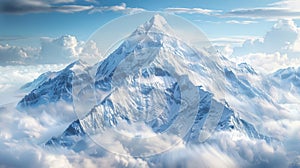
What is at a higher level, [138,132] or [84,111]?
[84,111]

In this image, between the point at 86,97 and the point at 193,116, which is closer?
the point at 193,116

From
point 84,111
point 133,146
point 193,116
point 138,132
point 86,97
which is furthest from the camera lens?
point 138,132

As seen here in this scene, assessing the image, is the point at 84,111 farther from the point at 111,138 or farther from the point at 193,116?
the point at 193,116

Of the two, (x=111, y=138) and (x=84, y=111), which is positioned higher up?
(x=84, y=111)

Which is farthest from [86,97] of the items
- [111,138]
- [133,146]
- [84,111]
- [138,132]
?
[138,132]

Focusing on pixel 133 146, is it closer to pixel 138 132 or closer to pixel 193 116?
pixel 138 132

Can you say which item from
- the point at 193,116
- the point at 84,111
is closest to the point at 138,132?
the point at 84,111

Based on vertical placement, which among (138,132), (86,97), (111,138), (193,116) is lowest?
(138,132)

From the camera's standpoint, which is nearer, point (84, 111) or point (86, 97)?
point (84, 111)

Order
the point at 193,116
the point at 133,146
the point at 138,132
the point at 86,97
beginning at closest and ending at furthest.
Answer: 1. the point at 193,116
2. the point at 86,97
3. the point at 133,146
4. the point at 138,132
